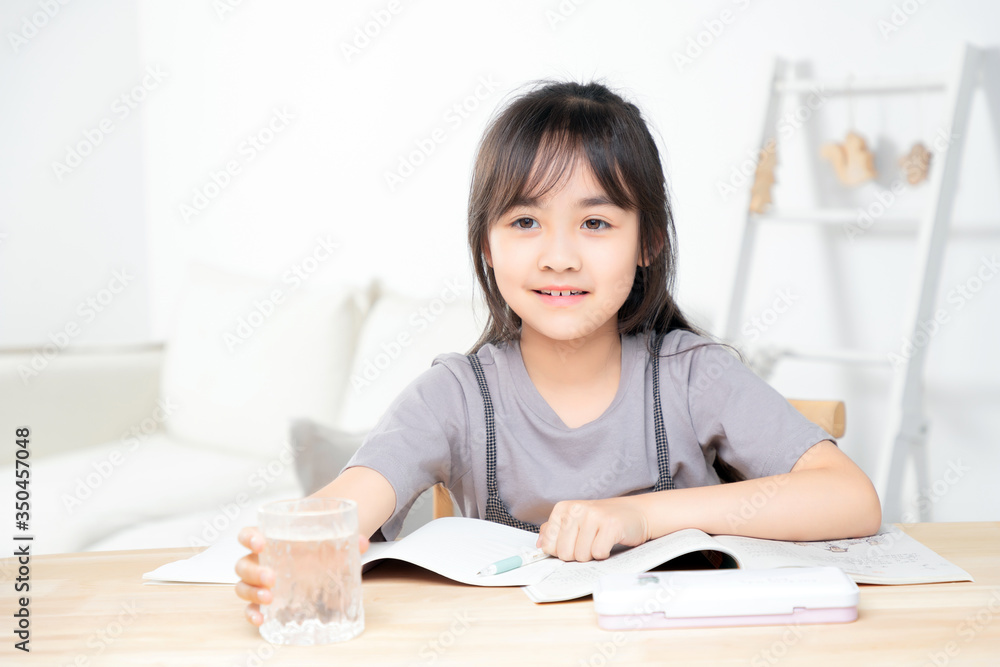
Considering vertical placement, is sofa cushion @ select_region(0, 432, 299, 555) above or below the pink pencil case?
below

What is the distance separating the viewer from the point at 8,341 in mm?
2637

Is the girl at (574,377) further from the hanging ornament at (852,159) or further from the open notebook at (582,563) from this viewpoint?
the hanging ornament at (852,159)

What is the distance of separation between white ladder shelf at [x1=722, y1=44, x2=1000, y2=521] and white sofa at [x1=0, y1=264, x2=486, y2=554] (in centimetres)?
82

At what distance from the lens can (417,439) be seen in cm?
90

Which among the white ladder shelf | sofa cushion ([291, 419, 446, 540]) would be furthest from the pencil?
the white ladder shelf

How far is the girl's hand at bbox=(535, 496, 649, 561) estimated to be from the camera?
2.20 feet

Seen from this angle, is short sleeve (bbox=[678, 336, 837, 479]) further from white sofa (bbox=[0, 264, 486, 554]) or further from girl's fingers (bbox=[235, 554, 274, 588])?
white sofa (bbox=[0, 264, 486, 554])

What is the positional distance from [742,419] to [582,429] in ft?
0.58

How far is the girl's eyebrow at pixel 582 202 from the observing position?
0.92 metres

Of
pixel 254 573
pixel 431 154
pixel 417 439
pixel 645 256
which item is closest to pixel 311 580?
pixel 254 573

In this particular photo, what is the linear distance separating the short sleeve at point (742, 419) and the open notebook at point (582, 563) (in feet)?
0.43

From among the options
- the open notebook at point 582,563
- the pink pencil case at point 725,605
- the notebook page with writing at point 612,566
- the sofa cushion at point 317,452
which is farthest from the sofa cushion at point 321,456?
the pink pencil case at point 725,605

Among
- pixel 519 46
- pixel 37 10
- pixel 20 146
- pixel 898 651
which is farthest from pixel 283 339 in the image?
pixel 898 651

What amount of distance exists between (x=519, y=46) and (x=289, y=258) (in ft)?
3.07
